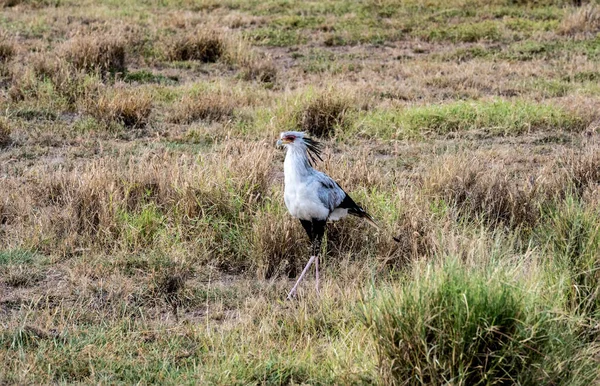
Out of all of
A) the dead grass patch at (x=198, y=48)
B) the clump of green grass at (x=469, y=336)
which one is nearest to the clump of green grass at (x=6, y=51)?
the dead grass patch at (x=198, y=48)

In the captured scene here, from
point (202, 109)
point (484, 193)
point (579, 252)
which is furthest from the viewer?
point (202, 109)

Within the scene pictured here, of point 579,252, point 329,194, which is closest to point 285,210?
point 329,194

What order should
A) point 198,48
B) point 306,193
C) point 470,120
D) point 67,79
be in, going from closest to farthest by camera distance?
1. point 306,193
2. point 470,120
3. point 67,79
4. point 198,48

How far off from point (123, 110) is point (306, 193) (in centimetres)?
426

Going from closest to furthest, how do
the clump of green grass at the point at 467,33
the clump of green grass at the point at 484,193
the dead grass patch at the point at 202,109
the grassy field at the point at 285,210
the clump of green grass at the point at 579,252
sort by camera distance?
the grassy field at the point at 285,210 < the clump of green grass at the point at 579,252 < the clump of green grass at the point at 484,193 < the dead grass patch at the point at 202,109 < the clump of green grass at the point at 467,33

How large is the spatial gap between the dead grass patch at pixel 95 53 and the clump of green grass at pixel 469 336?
748 centimetres

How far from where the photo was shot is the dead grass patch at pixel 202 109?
9781mm

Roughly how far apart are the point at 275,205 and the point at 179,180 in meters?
0.81

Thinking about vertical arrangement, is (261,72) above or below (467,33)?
below

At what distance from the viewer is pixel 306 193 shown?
5.76m

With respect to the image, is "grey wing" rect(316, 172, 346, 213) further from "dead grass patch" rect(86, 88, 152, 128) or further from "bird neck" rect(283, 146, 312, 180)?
"dead grass patch" rect(86, 88, 152, 128)

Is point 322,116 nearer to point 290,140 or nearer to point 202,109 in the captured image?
point 202,109

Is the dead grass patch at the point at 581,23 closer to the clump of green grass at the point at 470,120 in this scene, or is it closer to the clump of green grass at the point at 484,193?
the clump of green grass at the point at 470,120

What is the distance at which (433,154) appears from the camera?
870cm
